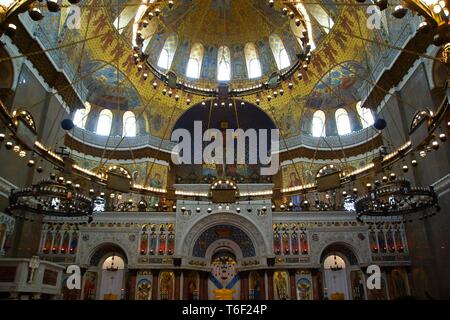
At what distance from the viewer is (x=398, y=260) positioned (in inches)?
804

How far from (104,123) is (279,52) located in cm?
1598

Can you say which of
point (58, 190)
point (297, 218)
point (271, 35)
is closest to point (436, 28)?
point (58, 190)

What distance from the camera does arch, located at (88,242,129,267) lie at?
22317 mm

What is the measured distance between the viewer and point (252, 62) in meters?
29.6

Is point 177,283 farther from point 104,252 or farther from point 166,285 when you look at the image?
point 104,252

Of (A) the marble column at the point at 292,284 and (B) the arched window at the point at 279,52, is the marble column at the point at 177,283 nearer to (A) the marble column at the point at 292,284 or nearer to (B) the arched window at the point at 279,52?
(A) the marble column at the point at 292,284

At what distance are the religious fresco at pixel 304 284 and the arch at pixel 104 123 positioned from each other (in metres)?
18.4

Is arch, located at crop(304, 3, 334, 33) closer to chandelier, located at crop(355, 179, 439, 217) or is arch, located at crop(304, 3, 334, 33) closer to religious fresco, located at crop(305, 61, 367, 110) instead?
religious fresco, located at crop(305, 61, 367, 110)

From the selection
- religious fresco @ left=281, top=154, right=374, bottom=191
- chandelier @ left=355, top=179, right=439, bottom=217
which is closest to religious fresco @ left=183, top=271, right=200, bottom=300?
religious fresco @ left=281, top=154, right=374, bottom=191

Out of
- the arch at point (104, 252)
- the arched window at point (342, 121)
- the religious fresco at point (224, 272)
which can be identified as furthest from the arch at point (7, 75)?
Answer: the arched window at point (342, 121)

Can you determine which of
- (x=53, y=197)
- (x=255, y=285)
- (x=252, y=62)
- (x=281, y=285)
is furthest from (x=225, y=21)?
(x=281, y=285)

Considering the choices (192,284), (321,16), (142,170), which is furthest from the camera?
(142,170)

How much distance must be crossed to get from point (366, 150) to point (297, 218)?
8042mm
